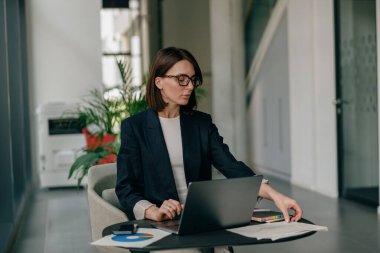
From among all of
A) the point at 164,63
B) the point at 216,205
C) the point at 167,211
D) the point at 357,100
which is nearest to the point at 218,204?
the point at 216,205

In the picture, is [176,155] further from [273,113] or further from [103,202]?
[273,113]

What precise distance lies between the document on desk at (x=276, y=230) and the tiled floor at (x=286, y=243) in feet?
9.85

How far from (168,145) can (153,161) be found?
0.32 ft

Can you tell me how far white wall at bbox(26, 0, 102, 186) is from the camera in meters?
10.1

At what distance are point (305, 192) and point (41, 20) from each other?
4.42m

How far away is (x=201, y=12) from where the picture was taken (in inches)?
565

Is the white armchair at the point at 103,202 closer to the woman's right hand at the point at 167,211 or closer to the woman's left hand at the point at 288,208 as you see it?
the woman's right hand at the point at 167,211

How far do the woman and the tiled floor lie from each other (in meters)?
2.70

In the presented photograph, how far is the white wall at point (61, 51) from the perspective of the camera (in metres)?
10.1

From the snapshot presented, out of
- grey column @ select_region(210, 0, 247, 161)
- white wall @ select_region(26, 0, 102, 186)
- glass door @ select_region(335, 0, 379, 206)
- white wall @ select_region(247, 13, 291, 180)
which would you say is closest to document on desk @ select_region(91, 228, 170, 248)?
glass door @ select_region(335, 0, 379, 206)

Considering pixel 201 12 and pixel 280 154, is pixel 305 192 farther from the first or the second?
pixel 201 12

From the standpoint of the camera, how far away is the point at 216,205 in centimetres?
232

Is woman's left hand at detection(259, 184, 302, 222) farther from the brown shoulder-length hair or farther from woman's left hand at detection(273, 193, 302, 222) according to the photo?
the brown shoulder-length hair

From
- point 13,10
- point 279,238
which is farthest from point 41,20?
point 279,238
